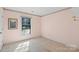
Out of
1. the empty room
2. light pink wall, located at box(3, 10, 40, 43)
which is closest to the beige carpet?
the empty room

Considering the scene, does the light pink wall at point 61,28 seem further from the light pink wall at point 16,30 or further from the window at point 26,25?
the window at point 26,25

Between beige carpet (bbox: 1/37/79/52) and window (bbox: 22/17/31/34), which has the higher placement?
window (bbox: 22/17/31/34)

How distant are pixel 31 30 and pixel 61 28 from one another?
39.1 inches

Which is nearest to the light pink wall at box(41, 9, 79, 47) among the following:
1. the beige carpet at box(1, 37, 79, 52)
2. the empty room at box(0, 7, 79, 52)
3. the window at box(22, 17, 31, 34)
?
the empty room at box(0, 7, 79, 52)

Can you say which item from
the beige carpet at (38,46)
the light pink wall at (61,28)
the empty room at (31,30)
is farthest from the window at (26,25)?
the light pink wall at (61,28)

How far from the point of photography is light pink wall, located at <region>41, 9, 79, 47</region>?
2180 millimetres

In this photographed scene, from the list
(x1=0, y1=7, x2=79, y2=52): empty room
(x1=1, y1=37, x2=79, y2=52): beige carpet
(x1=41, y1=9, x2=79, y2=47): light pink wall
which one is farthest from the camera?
(x1=41, y1=9, x2=79, y2=47): light pink wall

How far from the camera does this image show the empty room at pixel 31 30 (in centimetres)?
169

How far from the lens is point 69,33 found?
268 cm

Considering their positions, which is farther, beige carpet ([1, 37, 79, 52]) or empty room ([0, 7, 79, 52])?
beige carpet ([1, 37, 79, 52])

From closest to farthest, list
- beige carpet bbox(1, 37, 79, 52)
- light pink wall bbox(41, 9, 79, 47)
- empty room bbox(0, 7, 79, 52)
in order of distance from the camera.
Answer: empty room bbox(0, 7, 79, 52) → beige carpet bbox(1, 37, 79, 52) → light pink wall bbox(41, 9, 79, 47)

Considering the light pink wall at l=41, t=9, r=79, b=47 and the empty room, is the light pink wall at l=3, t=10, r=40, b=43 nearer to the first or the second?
the empty room

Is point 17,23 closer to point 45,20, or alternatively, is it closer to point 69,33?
point 45,20
